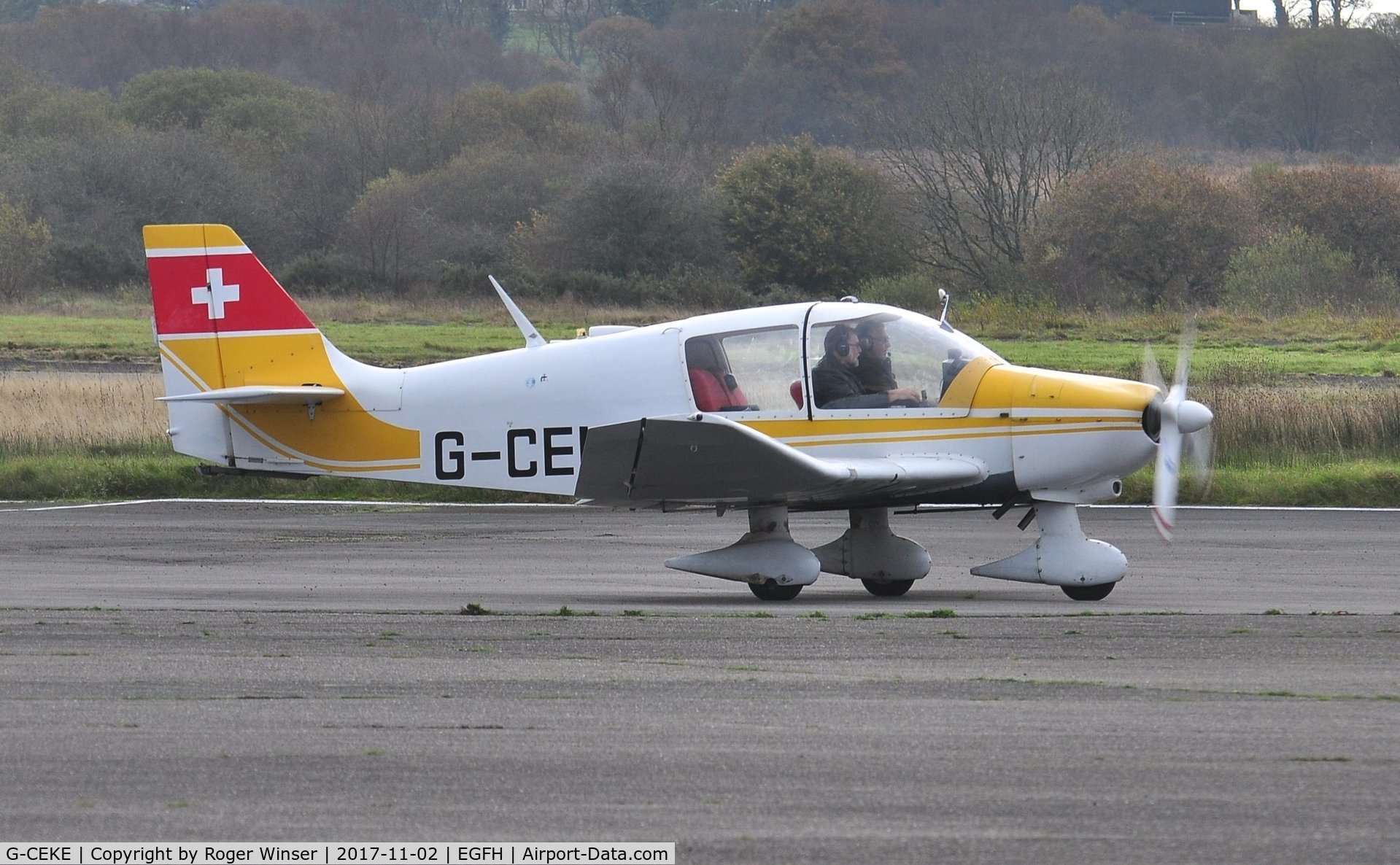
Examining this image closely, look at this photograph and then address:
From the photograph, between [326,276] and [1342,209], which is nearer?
[1342,209]

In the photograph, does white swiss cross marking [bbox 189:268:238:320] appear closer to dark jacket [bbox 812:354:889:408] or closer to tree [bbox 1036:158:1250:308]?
dark jacket [bbox 812:354:889:408]

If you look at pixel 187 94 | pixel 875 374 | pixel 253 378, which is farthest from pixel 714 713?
pixel 187 94

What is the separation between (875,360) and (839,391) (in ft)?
1.07

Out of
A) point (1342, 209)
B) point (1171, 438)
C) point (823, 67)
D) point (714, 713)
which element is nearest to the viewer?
point (714, 713)

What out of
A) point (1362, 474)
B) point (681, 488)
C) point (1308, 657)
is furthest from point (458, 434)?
point (1362, 474)

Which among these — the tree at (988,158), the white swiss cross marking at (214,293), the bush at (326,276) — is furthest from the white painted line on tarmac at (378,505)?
the bush at (326,276)

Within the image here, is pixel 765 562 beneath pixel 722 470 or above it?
beneath

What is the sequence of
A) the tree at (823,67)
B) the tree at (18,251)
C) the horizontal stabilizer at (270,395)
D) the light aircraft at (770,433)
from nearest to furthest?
the light aircraft at (770,433) → the horizontal stabilizer at (270,395) → the tree at (18,251) → the tree at (823,67)

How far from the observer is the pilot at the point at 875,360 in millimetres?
11453

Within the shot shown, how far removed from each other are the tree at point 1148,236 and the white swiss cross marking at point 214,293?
3814 centimetres

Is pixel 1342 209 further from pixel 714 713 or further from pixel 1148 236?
pixel 714 713

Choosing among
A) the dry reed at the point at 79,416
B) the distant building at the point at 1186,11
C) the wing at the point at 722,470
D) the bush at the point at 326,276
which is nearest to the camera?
the wing at the point at 722,470

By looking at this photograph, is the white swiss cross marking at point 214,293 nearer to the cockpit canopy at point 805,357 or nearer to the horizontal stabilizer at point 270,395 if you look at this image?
the horizontal stabilizer at point 270,395

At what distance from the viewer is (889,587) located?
1188cm
